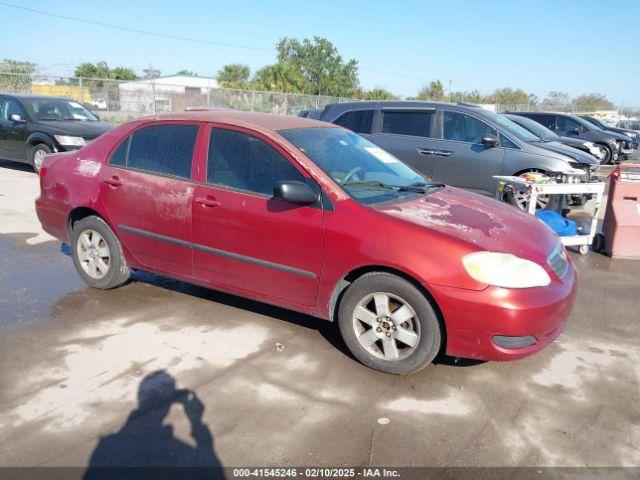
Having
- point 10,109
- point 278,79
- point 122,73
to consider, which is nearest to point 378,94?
Result: point 278,79

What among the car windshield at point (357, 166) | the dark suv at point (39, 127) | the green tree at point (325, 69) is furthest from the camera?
the green tree at point (325, 69)

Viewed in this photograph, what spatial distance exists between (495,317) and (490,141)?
565 cm

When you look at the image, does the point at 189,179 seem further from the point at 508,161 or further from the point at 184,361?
the point at 508,161

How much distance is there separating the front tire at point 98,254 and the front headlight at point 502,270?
123 inches

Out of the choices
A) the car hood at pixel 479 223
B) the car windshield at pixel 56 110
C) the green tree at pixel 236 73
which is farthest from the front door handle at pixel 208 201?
the green tree at pixel 236 73

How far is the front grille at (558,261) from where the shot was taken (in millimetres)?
3730

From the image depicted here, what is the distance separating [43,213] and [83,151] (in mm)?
784

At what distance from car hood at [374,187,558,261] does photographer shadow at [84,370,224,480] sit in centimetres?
180

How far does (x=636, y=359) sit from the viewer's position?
4086mm

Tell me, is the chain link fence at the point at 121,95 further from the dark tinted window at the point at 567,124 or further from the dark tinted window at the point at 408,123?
the dark tinted window at the point at 408,123

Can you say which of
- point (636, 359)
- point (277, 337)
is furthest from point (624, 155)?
point (277, 337)

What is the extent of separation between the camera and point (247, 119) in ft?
14.6

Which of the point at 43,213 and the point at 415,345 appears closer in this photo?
the point at 415,345

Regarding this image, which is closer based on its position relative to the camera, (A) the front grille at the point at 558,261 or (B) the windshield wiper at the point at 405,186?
(A) the front grille at the point at 558,261
